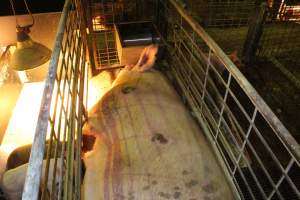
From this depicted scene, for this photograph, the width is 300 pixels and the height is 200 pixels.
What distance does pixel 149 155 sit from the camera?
1.75 meters

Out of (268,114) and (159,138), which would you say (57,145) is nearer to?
(159,138)

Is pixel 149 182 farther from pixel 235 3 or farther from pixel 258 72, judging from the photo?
pixel 235 3

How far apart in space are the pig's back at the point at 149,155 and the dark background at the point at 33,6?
1686 millimetres

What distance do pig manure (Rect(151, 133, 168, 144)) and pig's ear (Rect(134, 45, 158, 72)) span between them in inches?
39.2

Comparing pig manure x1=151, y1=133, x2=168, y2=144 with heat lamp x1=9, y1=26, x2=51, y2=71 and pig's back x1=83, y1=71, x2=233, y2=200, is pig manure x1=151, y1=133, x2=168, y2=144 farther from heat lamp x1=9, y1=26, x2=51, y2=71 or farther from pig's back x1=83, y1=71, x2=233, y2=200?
heat lamp x1=9, y1=26, x2=51, y2=71

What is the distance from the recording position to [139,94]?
226 cm

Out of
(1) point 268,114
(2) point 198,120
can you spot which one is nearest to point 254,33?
(2) point 198,120

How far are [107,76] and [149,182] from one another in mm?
1655

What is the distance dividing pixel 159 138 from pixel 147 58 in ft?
3.88

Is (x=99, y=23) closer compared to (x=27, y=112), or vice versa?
(x=27, y=112)

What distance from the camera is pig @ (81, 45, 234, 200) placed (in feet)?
5.19

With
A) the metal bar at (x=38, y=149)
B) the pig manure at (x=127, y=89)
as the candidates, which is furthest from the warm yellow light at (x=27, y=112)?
the metal bar at (x=38, y=149)

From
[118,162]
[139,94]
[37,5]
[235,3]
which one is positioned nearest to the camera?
[118,162]

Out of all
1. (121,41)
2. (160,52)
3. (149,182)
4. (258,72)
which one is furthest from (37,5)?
(258,72)
